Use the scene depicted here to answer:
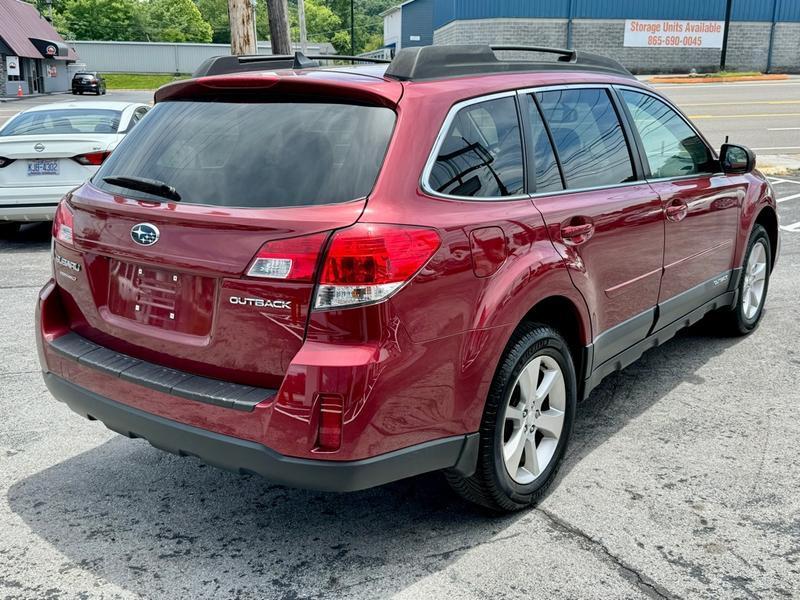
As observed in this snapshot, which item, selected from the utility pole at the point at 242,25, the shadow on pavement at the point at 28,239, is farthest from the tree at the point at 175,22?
the shadow on pavement at the point at 28,239

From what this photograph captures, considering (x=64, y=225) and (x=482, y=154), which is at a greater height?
(x=482, y=154)

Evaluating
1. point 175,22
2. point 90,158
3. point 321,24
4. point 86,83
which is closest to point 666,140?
point 90,158

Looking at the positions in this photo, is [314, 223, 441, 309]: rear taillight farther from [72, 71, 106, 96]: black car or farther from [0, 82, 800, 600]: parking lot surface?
[72, 71, 106, 96]: black car

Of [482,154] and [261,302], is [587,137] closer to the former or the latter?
[482,154]

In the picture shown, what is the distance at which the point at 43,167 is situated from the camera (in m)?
8.39

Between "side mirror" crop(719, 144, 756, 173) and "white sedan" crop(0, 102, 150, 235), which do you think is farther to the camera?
"white sedan" crop(0, 102, 150, 235)

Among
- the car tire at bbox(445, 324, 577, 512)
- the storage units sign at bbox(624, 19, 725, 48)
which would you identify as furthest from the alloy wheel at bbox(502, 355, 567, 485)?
the storage units sign at bbox(624, 19, 725, 48)

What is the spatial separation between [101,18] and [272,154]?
4319 inches

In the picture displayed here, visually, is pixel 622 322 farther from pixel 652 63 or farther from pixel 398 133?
pixel 652 63

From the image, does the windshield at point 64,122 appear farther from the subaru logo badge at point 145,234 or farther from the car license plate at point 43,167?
the subaru logo badge at point 145,234

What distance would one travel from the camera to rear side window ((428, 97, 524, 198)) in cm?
302

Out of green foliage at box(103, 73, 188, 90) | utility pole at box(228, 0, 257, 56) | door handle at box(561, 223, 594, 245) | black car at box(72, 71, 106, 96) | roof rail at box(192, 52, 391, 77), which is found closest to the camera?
door handle at box(561, 223, 594, 245)

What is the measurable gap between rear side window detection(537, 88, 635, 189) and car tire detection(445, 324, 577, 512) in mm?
795

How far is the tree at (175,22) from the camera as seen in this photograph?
10825 cm
